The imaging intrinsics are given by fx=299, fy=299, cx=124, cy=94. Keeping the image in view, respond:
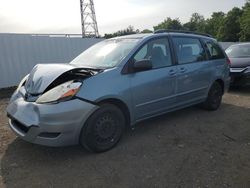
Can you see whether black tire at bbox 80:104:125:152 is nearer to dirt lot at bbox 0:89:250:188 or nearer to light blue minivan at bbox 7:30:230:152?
light blue minivan at bbox 7:30:230:152

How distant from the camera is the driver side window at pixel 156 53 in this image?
16.6 feet

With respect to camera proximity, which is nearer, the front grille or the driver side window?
the front grille

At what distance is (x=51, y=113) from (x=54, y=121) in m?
0.11

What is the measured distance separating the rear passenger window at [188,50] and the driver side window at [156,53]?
0.29 metres

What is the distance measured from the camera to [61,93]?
4016mm

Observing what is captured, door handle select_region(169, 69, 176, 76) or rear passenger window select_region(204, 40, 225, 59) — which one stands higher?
rear passenger window select_region(204, 40, 225, 59)

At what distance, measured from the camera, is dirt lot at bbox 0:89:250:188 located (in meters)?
3.66

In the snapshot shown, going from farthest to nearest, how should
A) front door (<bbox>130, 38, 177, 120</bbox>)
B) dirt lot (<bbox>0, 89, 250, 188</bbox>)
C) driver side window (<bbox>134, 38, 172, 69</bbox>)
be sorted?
driver side window (<bbox>134, 38, 172, 69</bbox>), front door (<bbox>130, 38, 177, 120</bbox>), dirt lot (<bbox>0, 89, 250, 188</bbox>)

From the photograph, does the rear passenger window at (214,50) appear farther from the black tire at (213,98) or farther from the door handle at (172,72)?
the door handle at (172,72)

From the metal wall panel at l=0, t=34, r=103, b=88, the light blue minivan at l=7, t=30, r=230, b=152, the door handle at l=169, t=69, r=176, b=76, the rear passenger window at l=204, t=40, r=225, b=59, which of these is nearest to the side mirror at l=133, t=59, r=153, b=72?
the light blue minivan at l=7, t=30, r=230, b=152

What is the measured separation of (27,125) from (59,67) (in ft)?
3.39

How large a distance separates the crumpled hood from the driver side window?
1245 mm

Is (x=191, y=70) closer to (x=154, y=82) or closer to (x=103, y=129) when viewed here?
(x=154, y=82)

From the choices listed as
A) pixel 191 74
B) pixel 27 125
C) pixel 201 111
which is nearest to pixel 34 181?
pixel 27 125
